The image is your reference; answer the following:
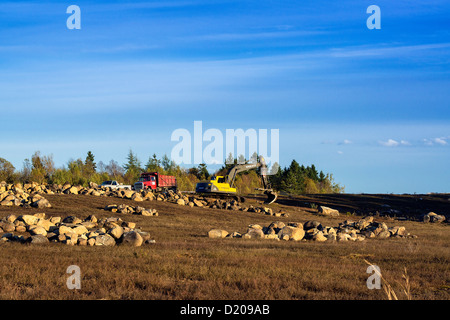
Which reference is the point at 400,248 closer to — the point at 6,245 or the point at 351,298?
the point at 351,298

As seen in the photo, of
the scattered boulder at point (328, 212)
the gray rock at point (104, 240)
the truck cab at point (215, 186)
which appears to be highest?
the truck cab at point (215, 186)

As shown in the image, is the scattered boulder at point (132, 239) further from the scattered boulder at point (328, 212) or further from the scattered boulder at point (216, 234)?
the scattered boulder at point (328, 212)

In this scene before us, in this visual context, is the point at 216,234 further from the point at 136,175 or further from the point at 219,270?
the point at 136,175

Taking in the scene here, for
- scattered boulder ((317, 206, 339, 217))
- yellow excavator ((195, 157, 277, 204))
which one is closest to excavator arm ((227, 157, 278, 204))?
yellow excavator ((195, 157, 277, 204))

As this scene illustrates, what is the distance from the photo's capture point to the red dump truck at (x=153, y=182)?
5991 centimetres

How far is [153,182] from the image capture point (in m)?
62.7

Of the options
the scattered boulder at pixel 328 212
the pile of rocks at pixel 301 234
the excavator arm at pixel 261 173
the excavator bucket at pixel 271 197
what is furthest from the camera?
the excavator bucket at pixel 271 197

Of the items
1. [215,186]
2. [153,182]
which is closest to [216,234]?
[215,186]

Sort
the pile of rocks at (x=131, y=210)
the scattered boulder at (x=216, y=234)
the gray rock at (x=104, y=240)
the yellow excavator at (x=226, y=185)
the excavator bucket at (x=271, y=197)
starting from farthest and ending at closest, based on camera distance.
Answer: the excavator bucket at (x=271, y=197) < the yellow excavator at (x=226, y=185) < the pile of rocks at (x=131, y=210) < the scattered boulder at (x=216, y=234) < the gray rock at (x=104, y=240)

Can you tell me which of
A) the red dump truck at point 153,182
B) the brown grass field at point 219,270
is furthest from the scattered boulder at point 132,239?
the red dump truck at point 153,182

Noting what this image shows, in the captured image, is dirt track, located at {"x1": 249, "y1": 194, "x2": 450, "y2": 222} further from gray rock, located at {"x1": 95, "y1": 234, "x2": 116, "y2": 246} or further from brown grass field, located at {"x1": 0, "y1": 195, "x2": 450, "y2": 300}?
gray rock, located at {"x1": 95, "y1": 234, "x2": 116, "y2": 246}

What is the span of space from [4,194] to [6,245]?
2006 centimetres
